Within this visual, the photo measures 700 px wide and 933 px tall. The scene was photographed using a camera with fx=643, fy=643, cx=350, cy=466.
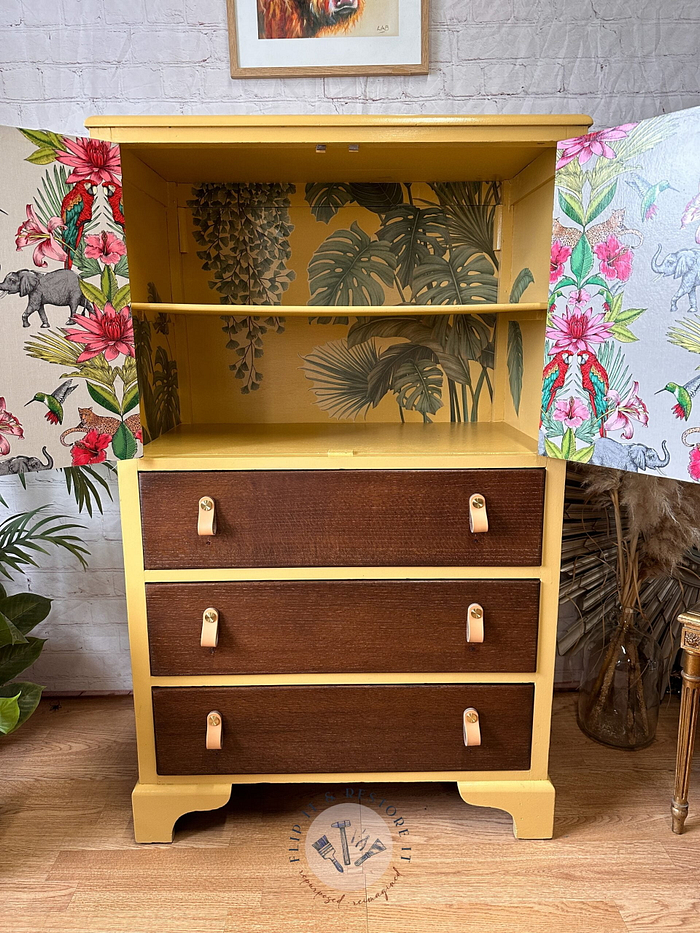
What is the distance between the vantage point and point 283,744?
58.1 inches

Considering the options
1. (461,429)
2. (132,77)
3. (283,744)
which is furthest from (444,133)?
(283,744)

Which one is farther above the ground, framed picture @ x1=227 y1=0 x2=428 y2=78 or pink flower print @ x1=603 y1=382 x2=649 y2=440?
framed picture @ x1=227 y1=0 x2=428 y2=78

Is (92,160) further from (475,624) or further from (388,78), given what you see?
(475,624)

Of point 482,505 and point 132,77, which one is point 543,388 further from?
point 132,77

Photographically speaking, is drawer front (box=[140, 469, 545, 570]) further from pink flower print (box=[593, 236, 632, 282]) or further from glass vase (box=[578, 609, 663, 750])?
glass vase (box=[578, 609, 663, 750])

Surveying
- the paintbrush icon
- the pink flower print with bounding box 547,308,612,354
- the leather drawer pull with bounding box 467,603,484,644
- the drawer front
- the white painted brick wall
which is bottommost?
the paintbrush icon

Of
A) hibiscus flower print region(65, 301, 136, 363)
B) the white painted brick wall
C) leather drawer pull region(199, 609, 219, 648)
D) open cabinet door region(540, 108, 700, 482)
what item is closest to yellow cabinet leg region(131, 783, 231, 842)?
leather drawer pull region(199, 609, 219, 648)

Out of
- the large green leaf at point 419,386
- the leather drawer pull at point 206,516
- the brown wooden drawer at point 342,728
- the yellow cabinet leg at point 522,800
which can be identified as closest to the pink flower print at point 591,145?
the large green leaf at point 419,386

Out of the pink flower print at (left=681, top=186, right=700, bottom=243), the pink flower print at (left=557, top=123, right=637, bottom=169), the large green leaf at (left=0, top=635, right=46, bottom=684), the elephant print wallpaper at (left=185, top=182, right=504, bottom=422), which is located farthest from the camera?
the elephant print wallpaper at (left=185, top=182, right=504, bottom=422)

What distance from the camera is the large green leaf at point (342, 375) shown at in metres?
1.76

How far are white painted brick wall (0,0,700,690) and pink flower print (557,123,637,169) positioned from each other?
2.00 ft

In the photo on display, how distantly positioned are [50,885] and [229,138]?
1612mm

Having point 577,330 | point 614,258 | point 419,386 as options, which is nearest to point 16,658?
point 419,386

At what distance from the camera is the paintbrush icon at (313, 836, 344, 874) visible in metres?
1.43
